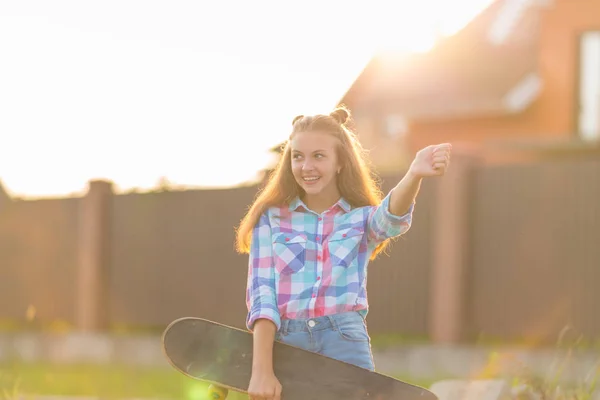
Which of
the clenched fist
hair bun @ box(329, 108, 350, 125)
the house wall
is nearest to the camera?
the clenched fist

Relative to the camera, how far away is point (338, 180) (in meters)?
2.88

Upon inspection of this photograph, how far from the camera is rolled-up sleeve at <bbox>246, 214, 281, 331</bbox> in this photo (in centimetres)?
261

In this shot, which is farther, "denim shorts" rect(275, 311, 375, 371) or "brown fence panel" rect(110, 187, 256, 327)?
"brown fence panel" rect(110, 187, 256, 327)

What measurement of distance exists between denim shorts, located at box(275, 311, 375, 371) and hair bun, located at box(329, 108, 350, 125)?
2.09 ft

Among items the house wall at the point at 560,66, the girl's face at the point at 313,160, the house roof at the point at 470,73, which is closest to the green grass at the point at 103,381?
the girl's face at the point at 313,160

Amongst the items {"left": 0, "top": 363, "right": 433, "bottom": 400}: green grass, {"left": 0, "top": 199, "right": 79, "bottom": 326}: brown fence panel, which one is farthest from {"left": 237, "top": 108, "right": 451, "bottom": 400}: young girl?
{"left": 0, "top": 199, "right": 79, "bottom": 326}: brown fence panel

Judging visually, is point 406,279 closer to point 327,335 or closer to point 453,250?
point 453,250

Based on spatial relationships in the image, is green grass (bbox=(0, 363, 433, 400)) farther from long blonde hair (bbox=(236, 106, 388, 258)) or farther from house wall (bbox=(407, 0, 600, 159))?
house wall (bbox=(407, 0, 600, 159))

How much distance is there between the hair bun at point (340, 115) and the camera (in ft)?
9.57

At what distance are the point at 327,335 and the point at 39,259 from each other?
10.5 meters

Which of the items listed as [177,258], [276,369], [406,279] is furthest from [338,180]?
[177,258]

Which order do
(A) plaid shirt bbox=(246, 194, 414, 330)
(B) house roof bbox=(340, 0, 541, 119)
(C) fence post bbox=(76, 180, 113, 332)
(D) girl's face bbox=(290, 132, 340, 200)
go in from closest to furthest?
(A) plaid shirt bbox=(246, 194, 414, 330), (D) girl's face bbox=(290, 132, 340, 200), (C) fence post bbox=(76, 180, 113, 332), (B) house roof bbox=(340, 0, 541, 119)

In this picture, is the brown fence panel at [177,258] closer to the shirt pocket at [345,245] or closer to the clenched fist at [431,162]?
the shirt pocket at [345,245]

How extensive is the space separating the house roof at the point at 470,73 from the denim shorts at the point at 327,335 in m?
13.1
